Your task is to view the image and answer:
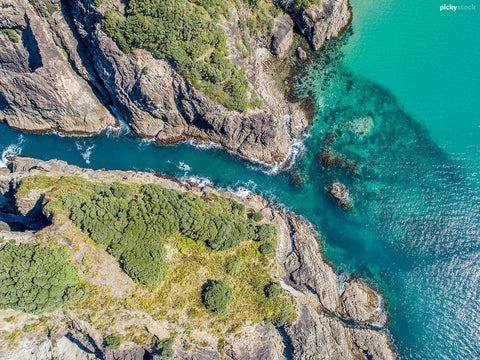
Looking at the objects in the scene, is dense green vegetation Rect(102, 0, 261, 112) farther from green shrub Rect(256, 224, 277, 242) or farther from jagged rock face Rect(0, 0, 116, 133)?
green shrub Rect(256, 224, 277, 242)

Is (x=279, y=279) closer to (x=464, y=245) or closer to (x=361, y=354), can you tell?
(x=361, y=354)

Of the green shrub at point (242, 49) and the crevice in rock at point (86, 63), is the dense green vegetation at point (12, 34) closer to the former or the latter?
the crevice in rock at point (86, 63)

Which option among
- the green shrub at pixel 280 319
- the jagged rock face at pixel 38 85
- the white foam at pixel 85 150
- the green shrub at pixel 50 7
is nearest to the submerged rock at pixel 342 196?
the green shrub at pixel 280 319

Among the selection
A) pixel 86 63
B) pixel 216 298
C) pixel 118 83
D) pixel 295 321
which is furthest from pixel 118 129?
pixel 295 321

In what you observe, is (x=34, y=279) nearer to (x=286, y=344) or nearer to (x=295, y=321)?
(x=286, y=344)

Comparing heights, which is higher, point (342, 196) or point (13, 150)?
point (342, 196)

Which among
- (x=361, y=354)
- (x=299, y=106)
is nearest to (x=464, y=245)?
(x=361, y=354)
